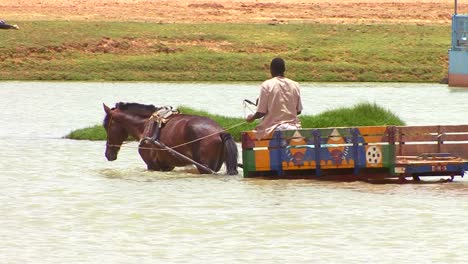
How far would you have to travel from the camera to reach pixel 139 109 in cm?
1833

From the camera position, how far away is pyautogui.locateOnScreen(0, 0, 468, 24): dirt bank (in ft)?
162

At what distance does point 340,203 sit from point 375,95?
1971 cm

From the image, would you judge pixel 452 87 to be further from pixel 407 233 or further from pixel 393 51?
pixel 407 233

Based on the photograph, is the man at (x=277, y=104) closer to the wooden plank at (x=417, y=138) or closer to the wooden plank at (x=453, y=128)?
the wooden plank at (x=417, y=138)

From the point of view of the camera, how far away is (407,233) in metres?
13.8

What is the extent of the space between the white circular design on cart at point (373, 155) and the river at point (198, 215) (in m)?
0.35

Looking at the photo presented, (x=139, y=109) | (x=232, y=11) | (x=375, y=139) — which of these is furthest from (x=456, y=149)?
(x=232, y=11)

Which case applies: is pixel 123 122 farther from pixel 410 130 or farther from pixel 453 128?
pixel 453 128

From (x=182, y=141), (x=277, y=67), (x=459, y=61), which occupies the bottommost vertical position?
(x=459, y=61)

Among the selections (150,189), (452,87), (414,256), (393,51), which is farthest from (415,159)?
(393,51)

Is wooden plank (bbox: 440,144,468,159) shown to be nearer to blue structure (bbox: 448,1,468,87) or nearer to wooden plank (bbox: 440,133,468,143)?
wooden plank (bbox: 440,133,468,143)

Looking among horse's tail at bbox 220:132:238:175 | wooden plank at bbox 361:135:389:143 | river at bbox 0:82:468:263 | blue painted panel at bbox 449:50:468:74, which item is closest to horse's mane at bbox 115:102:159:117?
river at bbox 0:82:468:263

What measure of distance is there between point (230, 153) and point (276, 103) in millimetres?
885

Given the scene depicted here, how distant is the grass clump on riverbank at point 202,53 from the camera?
1587 inches
